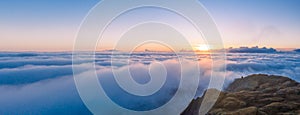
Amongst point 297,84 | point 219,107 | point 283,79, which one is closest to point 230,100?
point 219,107

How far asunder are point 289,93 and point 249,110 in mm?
15428

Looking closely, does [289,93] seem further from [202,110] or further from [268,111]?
[202,110]

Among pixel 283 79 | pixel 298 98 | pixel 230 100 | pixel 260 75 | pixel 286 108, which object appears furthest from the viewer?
pixel 260 75

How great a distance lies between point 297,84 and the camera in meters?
55.7

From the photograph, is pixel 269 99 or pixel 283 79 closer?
pixel 269 99

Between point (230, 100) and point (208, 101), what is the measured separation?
6.54 metres

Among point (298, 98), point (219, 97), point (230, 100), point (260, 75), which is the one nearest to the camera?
point (298, 98)

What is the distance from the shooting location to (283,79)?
205ft

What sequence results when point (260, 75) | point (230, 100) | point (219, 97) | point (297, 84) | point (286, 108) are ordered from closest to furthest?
point (286, 108), point (230, 100), point (219, 97), point (297, 84), point (260, 75)

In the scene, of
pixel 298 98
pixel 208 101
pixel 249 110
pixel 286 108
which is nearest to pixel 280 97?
pixel 298 98

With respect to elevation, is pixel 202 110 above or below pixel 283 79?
below

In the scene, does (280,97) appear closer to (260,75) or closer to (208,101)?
(208,101)

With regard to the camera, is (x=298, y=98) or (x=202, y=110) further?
(x=202, y=110)

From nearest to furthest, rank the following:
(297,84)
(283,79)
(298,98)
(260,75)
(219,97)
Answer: (298,98), (219,97), (297,84), (283,79), (260,75)
